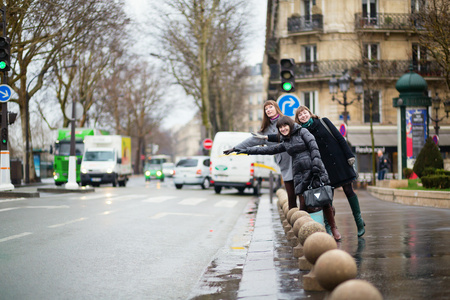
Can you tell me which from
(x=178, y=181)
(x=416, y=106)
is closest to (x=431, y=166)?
(x=416, y=106)

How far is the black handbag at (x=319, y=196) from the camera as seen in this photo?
7770 millimetres

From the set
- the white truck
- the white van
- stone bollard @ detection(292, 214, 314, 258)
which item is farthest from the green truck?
stone bollard @ detection(292, 214, 314, 258)

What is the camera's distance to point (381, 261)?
20.8 feet

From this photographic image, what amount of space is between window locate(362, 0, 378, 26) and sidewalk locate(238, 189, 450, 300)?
3462 cm

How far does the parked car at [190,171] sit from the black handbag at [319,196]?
2315cm

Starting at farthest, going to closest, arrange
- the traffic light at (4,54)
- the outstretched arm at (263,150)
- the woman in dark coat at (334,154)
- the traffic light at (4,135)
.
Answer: the traffic light at (4,135) → the traffic light at (4,54) → the woman in dark coat at (334,154) → the outstretched arm at (263,150)

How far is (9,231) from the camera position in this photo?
33.4 ft

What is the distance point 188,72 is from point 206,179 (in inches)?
735

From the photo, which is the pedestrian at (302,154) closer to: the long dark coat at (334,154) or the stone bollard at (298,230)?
the long dark coat at (334,154)

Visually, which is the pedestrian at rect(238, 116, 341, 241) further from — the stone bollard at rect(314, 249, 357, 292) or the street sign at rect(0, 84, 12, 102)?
the street sign at rect(0, 84, 12, 102)

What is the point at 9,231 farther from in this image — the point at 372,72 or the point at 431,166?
the point at 372,72

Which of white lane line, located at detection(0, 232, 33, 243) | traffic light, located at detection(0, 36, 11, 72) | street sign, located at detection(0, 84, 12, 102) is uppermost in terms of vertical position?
traffic light, located at detection(0, 36, 11, 72)

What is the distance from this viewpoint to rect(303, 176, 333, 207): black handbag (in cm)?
777

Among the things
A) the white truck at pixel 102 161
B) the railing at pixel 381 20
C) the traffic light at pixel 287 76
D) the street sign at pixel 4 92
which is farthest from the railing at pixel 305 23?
the traffic light at pixel 287 76
